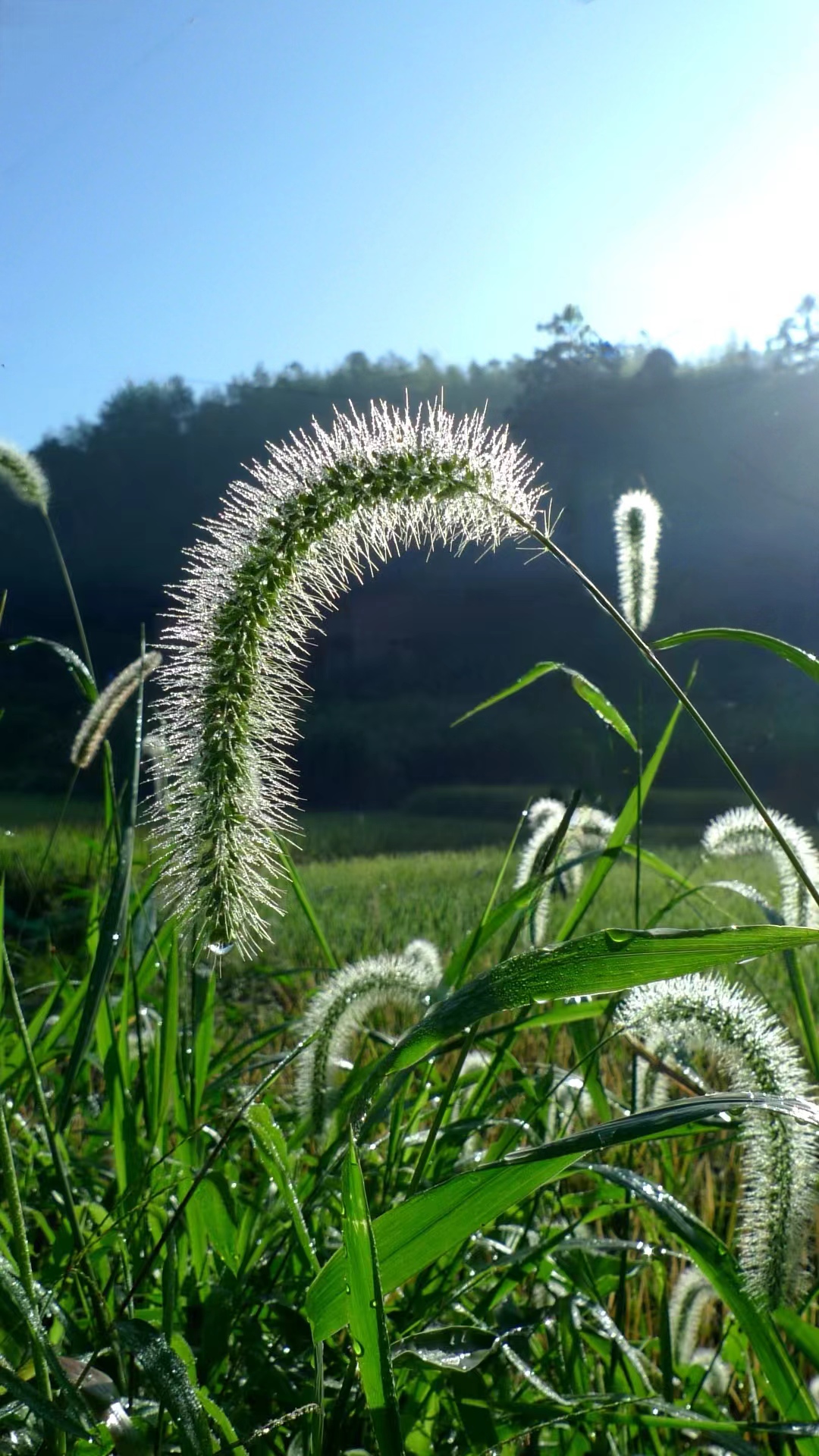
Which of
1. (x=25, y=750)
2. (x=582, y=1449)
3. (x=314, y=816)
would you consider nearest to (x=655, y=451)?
(x=314, y=816)

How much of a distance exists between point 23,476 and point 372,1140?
3.77 ft

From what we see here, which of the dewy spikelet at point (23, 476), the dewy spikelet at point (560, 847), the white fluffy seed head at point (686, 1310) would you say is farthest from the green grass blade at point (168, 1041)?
the dewy spikelet at point (23, 476)

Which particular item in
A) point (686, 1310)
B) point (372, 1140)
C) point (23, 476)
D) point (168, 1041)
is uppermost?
point (23, 476)

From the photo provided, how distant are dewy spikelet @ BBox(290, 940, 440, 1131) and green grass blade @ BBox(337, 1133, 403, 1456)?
0.58m

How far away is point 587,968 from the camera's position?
2.01 feet

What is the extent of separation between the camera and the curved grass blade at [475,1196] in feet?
1.94

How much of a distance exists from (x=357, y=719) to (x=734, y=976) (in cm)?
225

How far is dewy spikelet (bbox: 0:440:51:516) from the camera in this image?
1.70 meters

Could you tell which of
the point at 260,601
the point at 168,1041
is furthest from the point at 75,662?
the point at 260,601

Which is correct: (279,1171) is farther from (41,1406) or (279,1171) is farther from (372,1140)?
(372,1140)

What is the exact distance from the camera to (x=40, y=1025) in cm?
143

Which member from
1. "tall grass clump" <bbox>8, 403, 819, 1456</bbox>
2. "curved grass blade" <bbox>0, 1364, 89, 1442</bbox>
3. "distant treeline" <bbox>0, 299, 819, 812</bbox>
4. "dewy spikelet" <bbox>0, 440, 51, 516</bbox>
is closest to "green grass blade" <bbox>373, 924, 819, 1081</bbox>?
"tall grass clump" <bbox>8, 403, 819, 1456</bbox>

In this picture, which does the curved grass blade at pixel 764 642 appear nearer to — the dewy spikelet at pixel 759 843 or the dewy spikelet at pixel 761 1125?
the dewy spikelet at pixel 761 1125

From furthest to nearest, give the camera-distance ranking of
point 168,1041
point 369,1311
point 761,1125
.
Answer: point 168,1041
point 761,1125
point 369,1311
